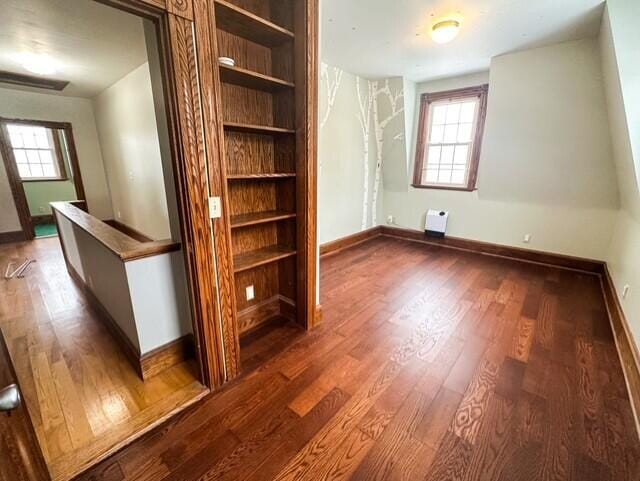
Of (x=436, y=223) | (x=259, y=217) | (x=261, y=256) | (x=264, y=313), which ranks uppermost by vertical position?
(x=259, y=217)

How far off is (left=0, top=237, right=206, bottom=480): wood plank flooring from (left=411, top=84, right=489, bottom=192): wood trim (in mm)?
4082

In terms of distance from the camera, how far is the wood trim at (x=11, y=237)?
15.5 ft

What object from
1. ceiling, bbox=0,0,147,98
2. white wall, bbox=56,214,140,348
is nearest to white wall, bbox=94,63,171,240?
ceiling, bbox=0,0,147,98

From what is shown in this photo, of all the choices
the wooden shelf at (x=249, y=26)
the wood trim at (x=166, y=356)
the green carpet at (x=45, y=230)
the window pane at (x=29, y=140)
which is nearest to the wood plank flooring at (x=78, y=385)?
the wood trim at (x=166, y=356)

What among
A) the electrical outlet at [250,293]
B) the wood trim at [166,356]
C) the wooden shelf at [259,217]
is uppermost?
the wooden shelf at [259,217]

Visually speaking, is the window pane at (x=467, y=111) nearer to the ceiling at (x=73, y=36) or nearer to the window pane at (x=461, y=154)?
the window pane at (x=461, y=154)

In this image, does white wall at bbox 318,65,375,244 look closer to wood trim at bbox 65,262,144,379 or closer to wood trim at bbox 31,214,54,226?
wood trim at bbox 65,262,144,379

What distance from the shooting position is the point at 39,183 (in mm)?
6316

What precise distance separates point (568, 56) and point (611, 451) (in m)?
3.30

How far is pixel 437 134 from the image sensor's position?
431cm

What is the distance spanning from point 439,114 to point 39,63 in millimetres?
5215

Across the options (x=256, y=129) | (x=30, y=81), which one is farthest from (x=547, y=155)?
(x=30, y=81)

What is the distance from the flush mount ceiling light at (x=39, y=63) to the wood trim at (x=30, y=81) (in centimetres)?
34

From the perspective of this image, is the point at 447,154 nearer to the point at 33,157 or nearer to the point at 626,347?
the point at 626,347
